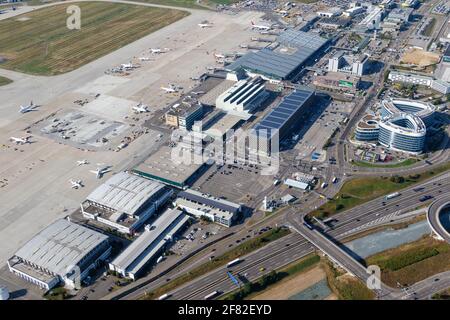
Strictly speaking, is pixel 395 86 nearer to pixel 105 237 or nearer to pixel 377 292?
pixel 377 292

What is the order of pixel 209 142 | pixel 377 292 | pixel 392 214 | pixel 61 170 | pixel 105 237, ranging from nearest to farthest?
pixel 377 292, pixel 105 237, pixel 392 214, pixel 61 170, pixel 209 142

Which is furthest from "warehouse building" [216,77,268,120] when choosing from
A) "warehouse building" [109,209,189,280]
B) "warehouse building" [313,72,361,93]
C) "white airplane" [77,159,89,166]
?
"warehouse building" [109,209,189,280]

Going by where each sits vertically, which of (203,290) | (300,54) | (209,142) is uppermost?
(300,54)

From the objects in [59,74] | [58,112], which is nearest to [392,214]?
[58,112]

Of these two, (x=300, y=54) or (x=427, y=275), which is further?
(x=300, y=54)

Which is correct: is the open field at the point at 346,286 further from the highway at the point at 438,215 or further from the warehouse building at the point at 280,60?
the warehouse building at the point at 280,60
